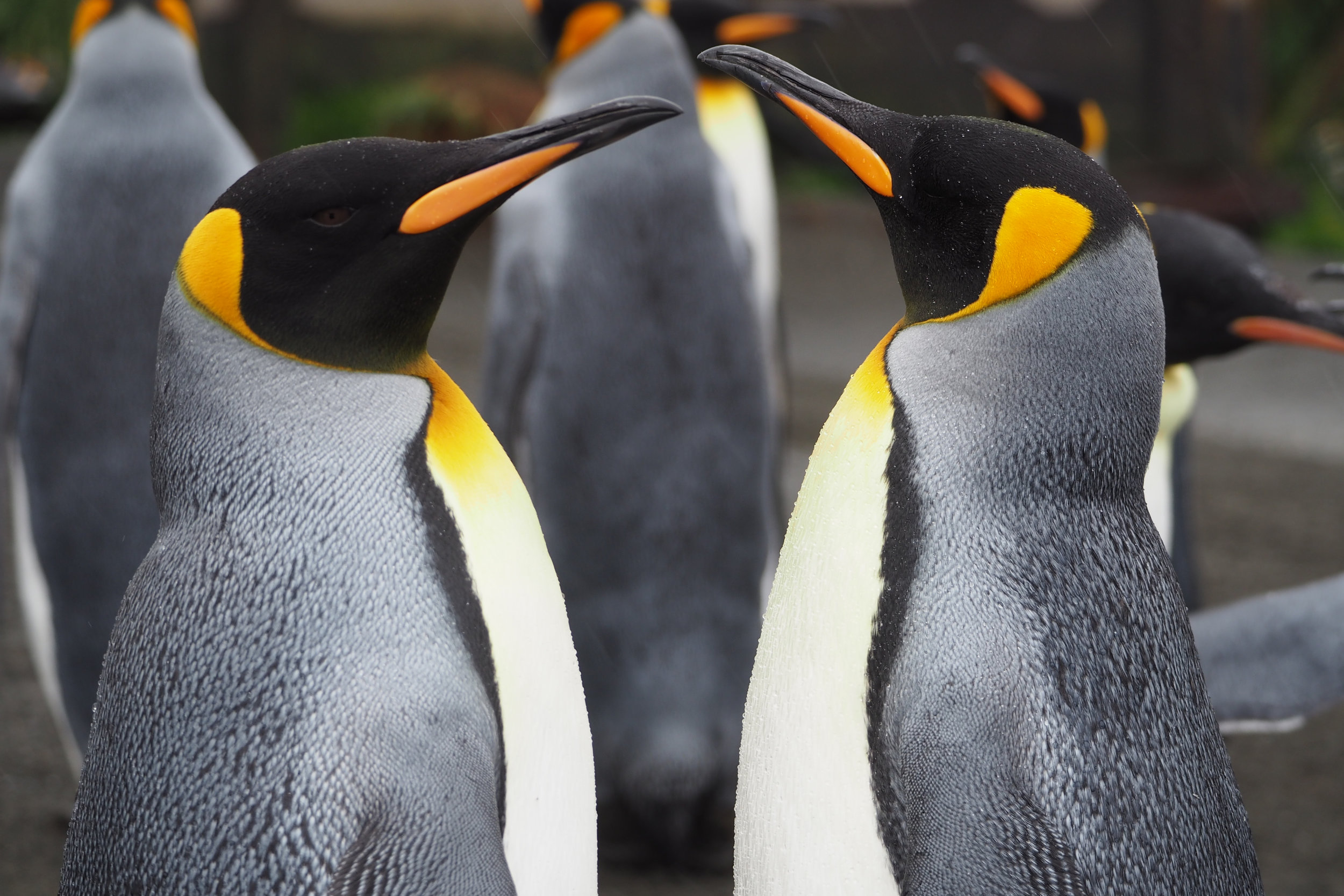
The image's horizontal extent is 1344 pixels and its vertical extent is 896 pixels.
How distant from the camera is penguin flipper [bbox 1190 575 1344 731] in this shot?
1.80m

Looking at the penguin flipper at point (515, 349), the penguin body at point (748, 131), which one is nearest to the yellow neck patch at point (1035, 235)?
the penguin flipper at point (515, 349)

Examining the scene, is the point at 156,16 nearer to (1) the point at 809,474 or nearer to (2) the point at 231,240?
(2) the point at 231,240

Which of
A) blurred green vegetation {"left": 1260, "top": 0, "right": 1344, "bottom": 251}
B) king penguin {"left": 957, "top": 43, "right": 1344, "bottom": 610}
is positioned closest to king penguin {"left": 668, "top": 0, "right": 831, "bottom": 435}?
king penguin {"left": 957, "top": 43, "right": 1344, "bottom": 610}

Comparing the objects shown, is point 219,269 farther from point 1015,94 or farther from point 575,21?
point 1015,94

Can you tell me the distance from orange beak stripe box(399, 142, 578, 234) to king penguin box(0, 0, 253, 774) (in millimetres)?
1130

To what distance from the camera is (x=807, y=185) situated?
9594 mm

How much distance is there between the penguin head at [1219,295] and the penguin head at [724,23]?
5.88 feet

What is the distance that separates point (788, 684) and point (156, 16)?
1848 mm

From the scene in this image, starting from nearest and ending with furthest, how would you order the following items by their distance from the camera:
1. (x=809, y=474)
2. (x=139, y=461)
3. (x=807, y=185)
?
1. (x=809, y=474)
2. (x=139, y=461)
3. (x=807, y=185)

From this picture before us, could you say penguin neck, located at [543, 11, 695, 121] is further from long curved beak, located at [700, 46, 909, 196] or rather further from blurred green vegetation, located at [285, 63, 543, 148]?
blurred green vegetation, located at [285, 63, 543, 148]

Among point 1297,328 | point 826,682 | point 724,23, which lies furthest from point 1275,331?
point 724,23

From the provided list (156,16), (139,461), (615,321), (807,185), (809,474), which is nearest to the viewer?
(809,474)

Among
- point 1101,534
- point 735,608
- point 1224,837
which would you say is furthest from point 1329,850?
point 1101,534

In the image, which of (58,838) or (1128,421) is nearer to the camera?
(1128,421)
